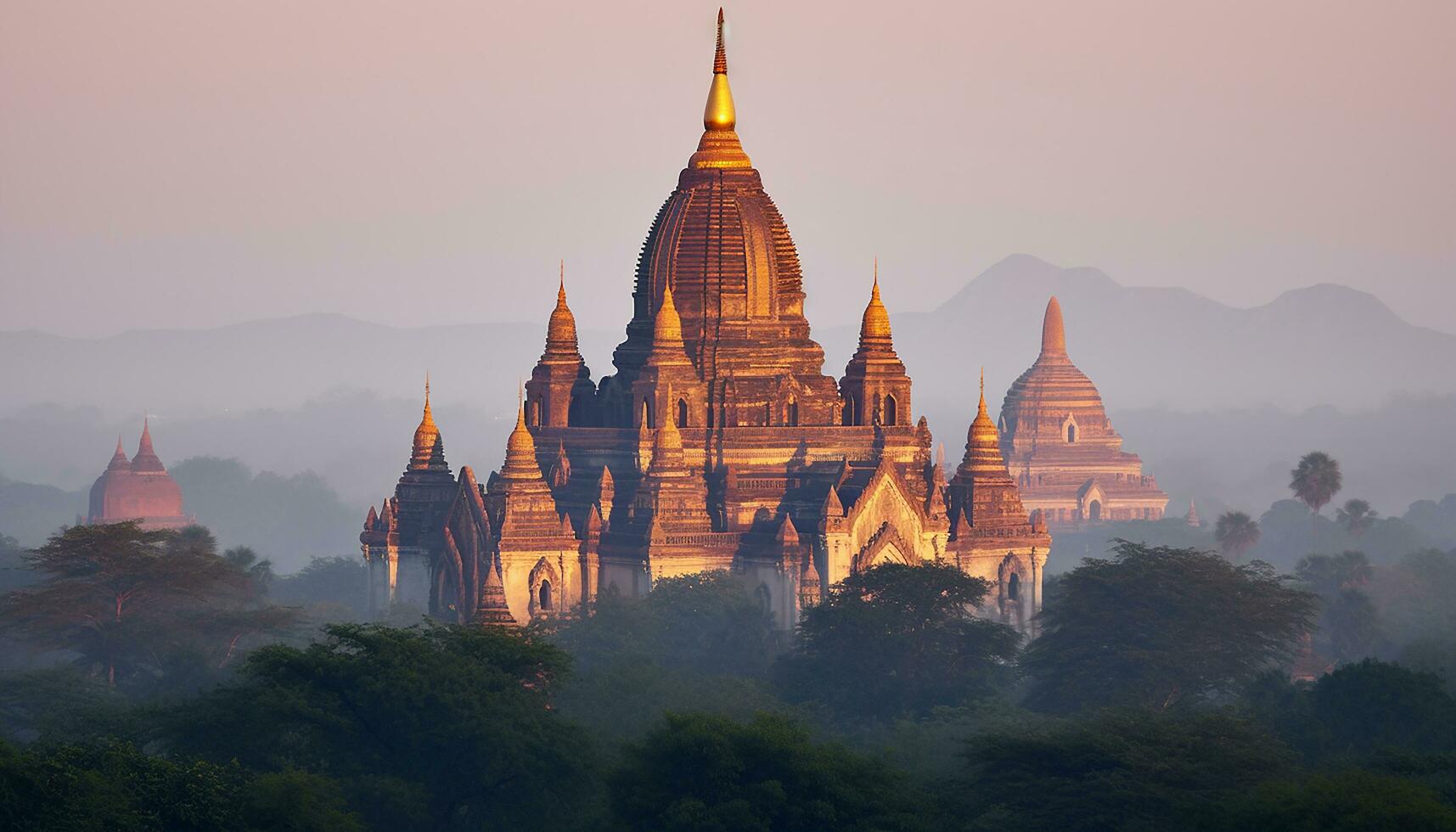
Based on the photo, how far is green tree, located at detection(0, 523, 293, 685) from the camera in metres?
73.9

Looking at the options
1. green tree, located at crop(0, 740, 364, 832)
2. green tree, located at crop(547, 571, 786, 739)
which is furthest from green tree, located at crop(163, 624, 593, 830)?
green tree, located at crop(547, 571, 786, 739)

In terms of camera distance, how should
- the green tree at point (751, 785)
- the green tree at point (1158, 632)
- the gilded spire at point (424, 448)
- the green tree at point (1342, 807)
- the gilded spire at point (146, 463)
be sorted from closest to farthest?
the green tree at point (1342, 807) → the green tree at point (751, 785) → the green tree at point (1158, 632) → the gilded spire at point (424, 448) → the gilded spire at point (146, 463)

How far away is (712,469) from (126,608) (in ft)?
41.1

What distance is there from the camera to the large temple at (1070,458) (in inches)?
5054

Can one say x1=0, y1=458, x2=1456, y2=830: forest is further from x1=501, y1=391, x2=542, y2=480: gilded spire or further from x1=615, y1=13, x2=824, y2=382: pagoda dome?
x1=615, y1=13, x2=824, y2=382: pagoda dome

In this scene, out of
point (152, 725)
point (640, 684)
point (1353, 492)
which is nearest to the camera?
point (152, 725)

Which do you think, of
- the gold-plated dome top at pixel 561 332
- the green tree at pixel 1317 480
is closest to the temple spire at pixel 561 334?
the gold-plated dome top at pixel 561 332

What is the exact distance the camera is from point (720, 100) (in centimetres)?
8388

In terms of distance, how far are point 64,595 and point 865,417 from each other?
1769cm

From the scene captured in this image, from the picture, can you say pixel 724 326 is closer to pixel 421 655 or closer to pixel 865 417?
pixel 865 417

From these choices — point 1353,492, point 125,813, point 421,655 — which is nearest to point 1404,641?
point 421,655

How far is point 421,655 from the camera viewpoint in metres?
55.2

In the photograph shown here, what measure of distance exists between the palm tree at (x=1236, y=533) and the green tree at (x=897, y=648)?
116 ft

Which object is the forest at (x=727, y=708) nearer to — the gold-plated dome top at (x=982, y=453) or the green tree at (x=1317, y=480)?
the gold-plated dome top at (x=982, y=453)
